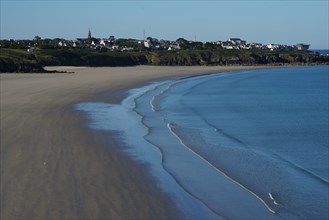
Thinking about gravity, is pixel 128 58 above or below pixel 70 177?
below

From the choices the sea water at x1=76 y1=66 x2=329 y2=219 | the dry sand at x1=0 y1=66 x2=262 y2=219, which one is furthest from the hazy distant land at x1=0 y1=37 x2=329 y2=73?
the dry sand at x1=0 y1=66 x2=262 y2=219

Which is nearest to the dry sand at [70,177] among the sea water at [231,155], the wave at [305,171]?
the sea water at [231,155]

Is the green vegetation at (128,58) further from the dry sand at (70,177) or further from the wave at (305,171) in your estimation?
the wave at (305,171)

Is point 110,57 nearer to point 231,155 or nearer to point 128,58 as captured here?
point 128,58

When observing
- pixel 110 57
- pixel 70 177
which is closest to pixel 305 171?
pixel 70 177

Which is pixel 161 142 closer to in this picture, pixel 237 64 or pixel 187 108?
pixel 187 108

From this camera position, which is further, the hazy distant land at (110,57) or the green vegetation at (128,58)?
the hazy distant land at (110,57)

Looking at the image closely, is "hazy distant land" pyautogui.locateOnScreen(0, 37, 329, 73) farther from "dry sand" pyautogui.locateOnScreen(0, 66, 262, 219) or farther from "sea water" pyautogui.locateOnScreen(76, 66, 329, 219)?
"dry sand" pyautogui.locateOnScreen(0, 66, 262, 219)

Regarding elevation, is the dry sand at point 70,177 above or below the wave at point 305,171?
above
